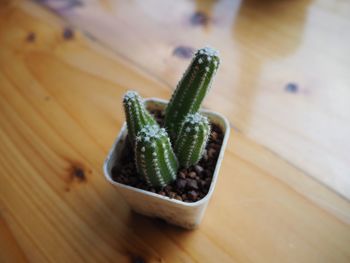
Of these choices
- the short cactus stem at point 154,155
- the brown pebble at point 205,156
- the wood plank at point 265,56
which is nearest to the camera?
the short cactus stem at point 154,155

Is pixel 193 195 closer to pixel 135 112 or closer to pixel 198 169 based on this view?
pixel 198 169

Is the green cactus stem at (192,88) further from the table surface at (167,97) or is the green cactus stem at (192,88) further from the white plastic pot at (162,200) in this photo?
the table surface at (167,97)

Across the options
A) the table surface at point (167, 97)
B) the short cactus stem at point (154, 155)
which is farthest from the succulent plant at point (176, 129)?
the table surface at point (167, 97)

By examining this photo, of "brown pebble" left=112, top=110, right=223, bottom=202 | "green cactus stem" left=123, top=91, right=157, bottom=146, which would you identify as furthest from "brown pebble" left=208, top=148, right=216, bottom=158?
"green cactus stem" left=123, top=91, right=157, bottom=146

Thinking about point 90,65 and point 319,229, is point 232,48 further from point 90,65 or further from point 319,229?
point 319,229

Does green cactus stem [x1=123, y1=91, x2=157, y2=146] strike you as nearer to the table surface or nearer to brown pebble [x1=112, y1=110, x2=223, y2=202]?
brown pebble [x1=112, y1=110, x2=223, y2=202]
